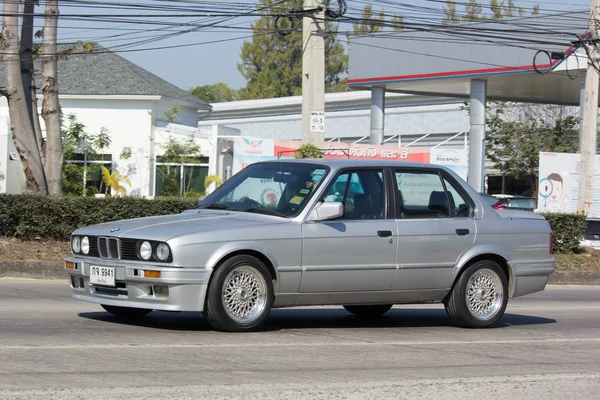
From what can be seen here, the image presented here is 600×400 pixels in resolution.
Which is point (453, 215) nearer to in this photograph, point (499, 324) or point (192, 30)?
point (499, 324)

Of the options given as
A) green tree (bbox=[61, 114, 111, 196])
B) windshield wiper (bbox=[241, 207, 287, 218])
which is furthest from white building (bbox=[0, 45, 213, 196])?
windshield wiper (bbox=[241, 207, 287, 218])

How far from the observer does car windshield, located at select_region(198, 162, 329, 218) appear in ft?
29.7

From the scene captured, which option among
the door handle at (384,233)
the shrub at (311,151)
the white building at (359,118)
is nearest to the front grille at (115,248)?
the door handle at (384,233)

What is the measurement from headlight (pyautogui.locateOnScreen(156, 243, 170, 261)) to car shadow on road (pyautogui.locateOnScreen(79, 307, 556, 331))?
0.93m

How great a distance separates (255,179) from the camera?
9586 millimetres

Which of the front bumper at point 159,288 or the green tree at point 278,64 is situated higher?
the green tree at point 278,64

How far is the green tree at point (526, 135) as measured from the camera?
3994cm

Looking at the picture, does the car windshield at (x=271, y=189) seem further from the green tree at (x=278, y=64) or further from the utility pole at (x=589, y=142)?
the green tree at (x=278, y=64)

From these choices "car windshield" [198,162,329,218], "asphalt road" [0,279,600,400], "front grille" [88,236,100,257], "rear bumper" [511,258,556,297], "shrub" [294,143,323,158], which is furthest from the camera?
"shrub" [294,143,323,158]

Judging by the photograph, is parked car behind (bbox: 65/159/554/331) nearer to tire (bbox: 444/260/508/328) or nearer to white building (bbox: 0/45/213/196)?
tire (bbox: 444/260/508/328)

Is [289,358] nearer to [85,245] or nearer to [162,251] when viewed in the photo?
[162,251]

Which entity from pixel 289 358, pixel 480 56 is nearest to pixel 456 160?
pixel 480 56

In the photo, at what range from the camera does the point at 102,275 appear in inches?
334

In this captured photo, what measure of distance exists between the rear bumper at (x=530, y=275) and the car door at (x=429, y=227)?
805 millimetres
